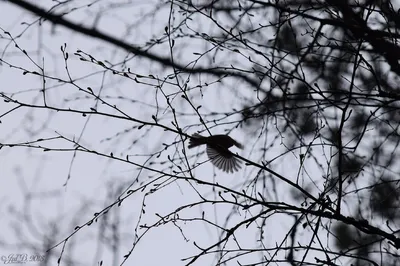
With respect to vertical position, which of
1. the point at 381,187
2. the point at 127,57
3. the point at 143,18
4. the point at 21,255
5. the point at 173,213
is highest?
the point at 143,18

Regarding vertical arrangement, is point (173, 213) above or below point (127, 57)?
below

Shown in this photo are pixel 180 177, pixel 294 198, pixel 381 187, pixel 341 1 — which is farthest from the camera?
pixel 294 198

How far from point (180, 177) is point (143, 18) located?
1715 mm

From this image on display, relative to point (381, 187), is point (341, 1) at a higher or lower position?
higher

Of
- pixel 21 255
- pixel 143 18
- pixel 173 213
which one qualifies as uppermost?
pixel 143 18

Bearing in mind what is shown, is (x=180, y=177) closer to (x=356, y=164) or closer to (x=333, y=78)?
(x=356, y=164)

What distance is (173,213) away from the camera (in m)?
1.93

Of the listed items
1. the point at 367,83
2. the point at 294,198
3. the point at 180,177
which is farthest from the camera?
the point at 294,198

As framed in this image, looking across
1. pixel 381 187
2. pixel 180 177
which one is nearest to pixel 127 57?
pixel 180 177

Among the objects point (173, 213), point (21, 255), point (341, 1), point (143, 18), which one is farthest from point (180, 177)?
point (21, 255)

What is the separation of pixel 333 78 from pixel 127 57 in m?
1.21

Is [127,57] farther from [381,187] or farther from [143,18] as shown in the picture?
[381,187]

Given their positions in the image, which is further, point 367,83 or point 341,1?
point 367,83

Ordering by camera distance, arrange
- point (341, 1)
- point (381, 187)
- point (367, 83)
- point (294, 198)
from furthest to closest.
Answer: point (294, 198) < point (367, 83) < point (381, 187) < point (341, 1)
